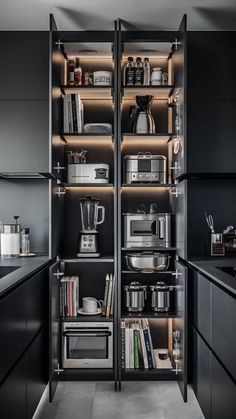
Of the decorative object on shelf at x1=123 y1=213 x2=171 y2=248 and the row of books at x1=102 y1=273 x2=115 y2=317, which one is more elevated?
the decorative object on shelf at x1=123 y1=213 x2=171 y2=248

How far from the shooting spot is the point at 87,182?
3.64 metres

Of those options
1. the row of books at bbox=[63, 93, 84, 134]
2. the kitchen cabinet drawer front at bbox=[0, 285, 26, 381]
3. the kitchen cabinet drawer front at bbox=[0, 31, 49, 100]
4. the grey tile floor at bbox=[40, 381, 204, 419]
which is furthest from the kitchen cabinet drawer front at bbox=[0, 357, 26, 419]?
the kitchen cabinet drawer front at bbox=[0, 31, 49, 100]

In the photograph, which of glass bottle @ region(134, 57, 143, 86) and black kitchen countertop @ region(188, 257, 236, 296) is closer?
black kitchen countertop @ region(188, 257, 236, 296)

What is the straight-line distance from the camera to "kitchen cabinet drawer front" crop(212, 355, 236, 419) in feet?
6.88

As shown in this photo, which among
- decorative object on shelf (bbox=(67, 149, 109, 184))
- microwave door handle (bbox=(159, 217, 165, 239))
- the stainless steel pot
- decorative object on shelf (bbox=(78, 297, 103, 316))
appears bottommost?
decorative object on shelf (bbox=(78, 297, 103, 316))

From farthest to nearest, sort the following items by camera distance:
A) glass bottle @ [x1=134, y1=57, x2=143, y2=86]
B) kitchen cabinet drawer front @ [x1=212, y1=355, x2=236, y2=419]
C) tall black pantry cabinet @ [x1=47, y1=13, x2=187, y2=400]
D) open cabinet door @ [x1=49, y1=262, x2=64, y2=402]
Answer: glass bottle @ [x1=134, y1=57, x2=143, y2=86]
tall black pantry cabinet @ [x1=47, y1=13, x2=187, y2=400]
open cabinet door @ [x1=49, y1=262, x2=64, y2=402]
kitchen cabinet drawer front @ [x1=212, y1=355, x2=236, y2=419]

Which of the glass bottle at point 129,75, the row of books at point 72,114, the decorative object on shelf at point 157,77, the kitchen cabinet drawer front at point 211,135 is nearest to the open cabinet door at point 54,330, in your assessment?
the row of books at point 72,114

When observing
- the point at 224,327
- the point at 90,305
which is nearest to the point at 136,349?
the point at 90,305

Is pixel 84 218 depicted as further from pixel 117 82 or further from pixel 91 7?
pixel 91 7

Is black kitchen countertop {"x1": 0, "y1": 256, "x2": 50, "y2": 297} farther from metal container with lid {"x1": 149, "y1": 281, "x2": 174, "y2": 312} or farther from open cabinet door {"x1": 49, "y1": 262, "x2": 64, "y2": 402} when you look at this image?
metal container with lid {"x1": 149, "y1": 281, "x2": 174, "y2": 312}

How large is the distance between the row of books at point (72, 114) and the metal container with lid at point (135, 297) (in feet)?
3.96

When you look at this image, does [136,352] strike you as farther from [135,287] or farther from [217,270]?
[217,270]

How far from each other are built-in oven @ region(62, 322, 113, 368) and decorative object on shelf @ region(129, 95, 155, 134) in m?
1.42

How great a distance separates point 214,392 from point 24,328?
3.25 feet
